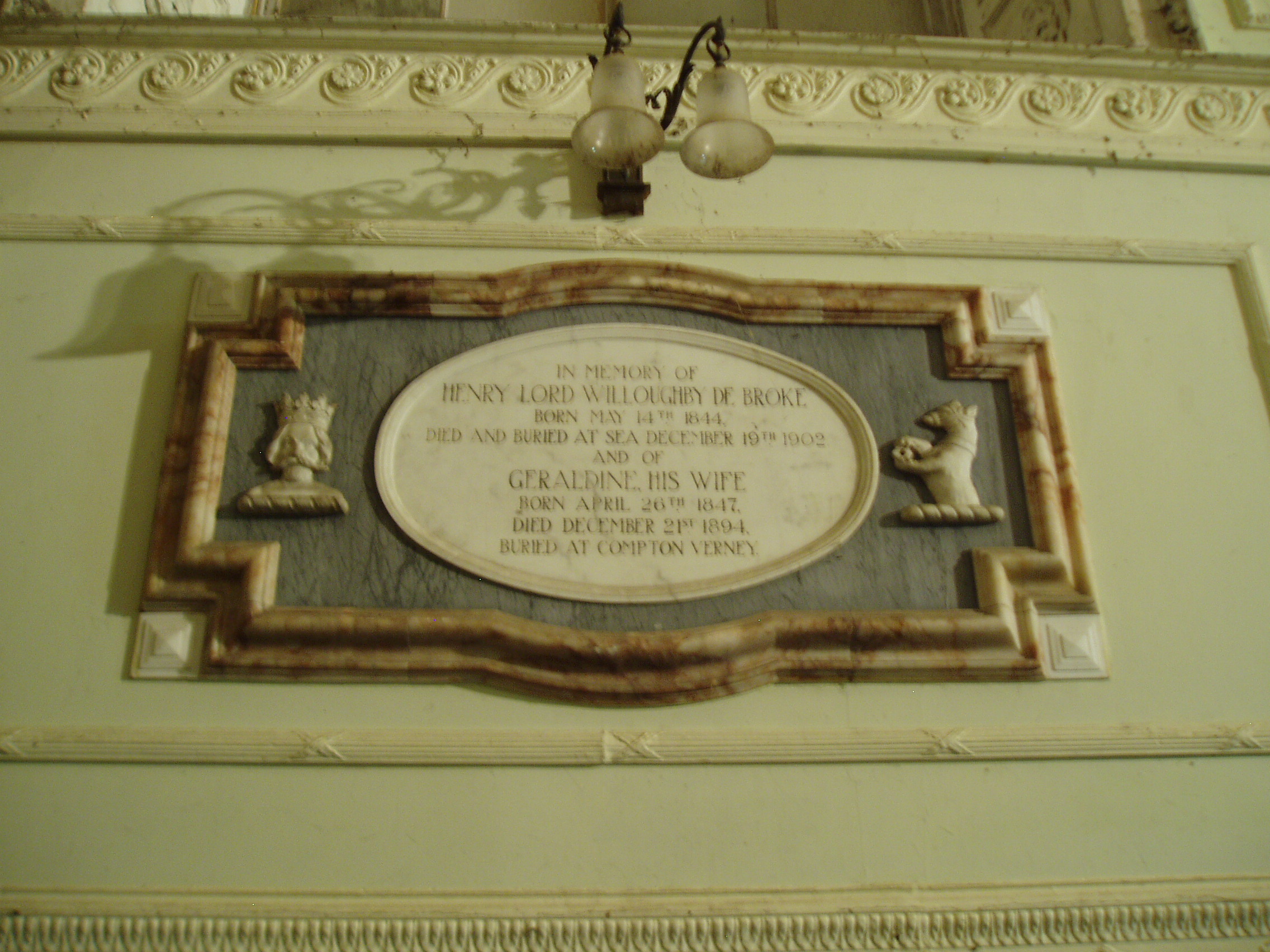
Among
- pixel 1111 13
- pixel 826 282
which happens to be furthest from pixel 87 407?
pixel 1111 13

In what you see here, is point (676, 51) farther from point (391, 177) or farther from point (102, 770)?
point (102, 770)

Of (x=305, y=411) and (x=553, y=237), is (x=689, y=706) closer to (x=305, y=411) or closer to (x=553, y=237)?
(x=305, y=411)

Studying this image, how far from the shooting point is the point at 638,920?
2.26 metres

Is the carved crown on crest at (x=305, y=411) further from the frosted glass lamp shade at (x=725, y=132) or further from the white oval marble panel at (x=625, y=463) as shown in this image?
the frosted glass lamp shade at (x=725, y=132)

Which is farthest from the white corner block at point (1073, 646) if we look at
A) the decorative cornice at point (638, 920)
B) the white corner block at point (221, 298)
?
the white corner block at point (221, 298)

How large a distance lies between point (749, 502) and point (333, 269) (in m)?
1.41

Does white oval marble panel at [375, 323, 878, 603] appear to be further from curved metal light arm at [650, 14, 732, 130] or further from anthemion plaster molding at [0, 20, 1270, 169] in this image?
anthemion plaster molding at [0, 20, 1270, 169]

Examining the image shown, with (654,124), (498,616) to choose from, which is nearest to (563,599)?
(498,616)

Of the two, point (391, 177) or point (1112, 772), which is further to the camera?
point (391, 177)

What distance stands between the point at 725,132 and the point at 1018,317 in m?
1.05

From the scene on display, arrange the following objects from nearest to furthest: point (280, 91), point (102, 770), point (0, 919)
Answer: point (0, 919), point (102, 770), point (280, 91)

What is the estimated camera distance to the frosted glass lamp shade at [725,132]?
265 cm

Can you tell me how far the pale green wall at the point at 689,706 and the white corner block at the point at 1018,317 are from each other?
0.25ft

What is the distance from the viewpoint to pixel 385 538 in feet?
8.66
